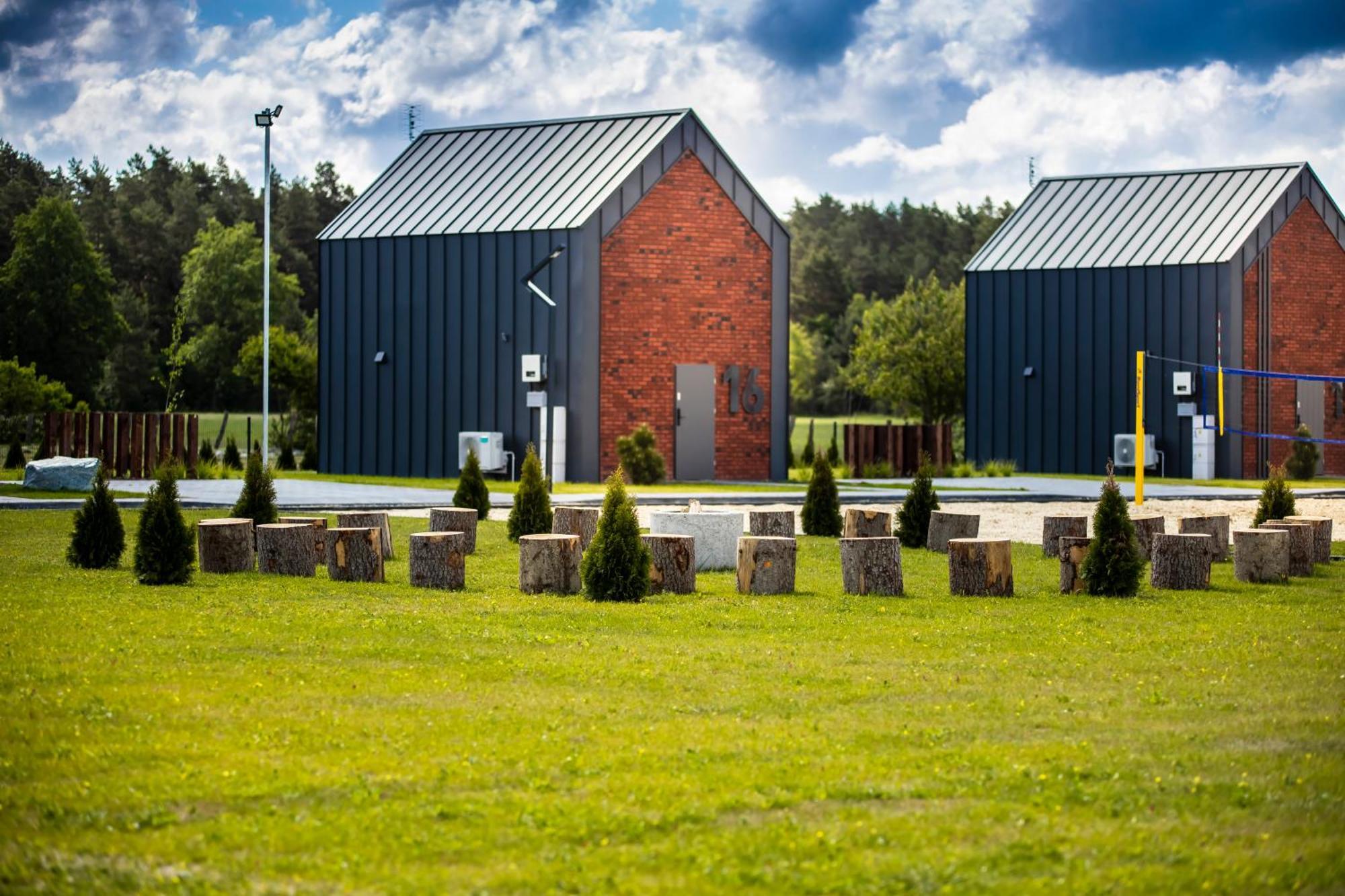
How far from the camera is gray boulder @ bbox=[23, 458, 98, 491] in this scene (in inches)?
1044

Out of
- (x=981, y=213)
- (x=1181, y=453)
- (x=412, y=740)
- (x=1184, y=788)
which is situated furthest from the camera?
(x=981, y=213)

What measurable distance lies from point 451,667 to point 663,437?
930 inches

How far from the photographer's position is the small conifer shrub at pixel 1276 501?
17672 mm

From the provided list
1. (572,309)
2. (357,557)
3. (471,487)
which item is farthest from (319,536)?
(572,309)

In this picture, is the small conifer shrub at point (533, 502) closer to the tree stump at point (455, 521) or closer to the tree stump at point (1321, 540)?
the tree stump at point (455, 521)

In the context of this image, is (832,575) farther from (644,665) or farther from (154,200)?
(154,200)

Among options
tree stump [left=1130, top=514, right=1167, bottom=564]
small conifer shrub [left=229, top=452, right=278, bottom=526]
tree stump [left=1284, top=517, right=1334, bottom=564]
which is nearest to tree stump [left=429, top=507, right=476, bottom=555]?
small conifer shrub [left=229, top=452, right=278, bottom=526]

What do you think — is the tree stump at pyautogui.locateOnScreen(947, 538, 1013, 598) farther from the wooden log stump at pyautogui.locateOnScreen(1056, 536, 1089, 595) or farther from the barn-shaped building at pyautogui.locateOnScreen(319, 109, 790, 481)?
the barn-shaped building at pyautogui.locateOnScreen(319, 109, 790, 481)

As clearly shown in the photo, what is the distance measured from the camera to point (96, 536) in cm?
1491

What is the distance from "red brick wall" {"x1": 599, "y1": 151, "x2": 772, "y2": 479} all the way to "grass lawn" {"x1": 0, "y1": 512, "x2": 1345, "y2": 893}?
20399 mm

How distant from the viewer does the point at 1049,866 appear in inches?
228

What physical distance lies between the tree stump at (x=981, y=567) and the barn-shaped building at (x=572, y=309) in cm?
1884

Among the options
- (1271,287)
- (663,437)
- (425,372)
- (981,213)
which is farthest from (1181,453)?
(981,213)

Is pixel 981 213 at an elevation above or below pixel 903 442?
above
